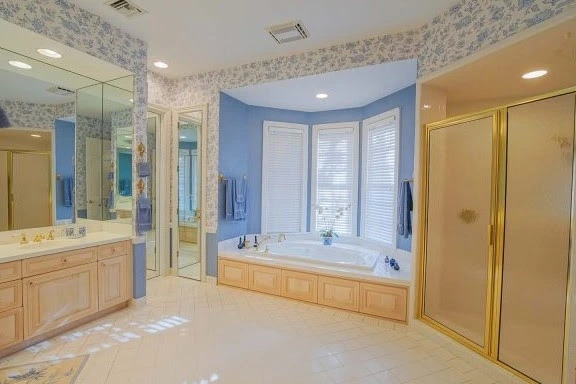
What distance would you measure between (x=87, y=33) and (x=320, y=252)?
11.8 ft

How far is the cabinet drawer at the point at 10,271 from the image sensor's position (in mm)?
2055

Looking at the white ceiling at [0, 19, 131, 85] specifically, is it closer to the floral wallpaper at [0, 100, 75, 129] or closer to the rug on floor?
the floral wallpaper at [0, 100, 75, 129]

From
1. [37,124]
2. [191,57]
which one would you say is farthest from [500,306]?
[37,124]

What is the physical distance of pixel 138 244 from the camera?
10.2 ft

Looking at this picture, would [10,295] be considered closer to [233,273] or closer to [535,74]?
[233,273]

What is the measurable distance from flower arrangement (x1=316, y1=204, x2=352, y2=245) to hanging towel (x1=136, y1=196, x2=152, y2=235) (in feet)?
7.88

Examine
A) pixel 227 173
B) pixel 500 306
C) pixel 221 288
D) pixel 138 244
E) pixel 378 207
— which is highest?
pixel 227 173

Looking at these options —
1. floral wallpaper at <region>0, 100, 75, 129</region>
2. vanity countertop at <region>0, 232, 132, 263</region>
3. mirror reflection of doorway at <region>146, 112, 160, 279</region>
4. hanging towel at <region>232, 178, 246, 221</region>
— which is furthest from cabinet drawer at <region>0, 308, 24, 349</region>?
hanging towel at <region>232, 178, 246, 221</region>

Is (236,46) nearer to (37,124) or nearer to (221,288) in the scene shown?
(37,124)

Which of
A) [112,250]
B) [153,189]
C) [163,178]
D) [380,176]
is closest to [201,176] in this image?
[163,178]

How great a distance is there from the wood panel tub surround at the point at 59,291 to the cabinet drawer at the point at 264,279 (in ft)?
4.49

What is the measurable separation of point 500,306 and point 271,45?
320 cm

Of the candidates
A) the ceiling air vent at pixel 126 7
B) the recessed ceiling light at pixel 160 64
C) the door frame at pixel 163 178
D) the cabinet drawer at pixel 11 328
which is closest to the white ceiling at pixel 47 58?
the ceiling air vent at pixel 126 7

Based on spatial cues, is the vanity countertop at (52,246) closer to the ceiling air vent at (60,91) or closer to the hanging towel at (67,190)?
the hanging towel at (67,190)
